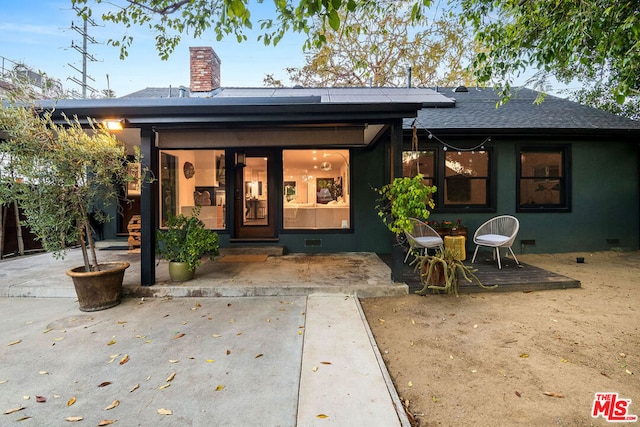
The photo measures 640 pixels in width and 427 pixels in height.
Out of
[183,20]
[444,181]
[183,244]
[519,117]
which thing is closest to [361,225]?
[444,181]

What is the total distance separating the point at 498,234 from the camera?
552cm

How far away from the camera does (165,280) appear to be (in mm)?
4062

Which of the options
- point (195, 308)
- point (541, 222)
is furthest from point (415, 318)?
point (541, 222)

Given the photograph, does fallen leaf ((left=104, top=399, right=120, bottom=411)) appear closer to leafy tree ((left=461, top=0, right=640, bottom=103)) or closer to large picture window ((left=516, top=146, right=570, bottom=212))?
leafy tree ((left=461, top=0, right=640, bottom=103))

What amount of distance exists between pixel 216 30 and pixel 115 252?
4.99m

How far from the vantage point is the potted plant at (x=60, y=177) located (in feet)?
9.48

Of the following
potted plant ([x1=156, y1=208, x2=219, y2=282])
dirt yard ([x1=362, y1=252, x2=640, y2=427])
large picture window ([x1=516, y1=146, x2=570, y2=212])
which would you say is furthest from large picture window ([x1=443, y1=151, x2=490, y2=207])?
potted plant ([x1=156, y1=208, x2=219, y2=282])

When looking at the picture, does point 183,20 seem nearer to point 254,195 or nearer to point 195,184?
point 195,184

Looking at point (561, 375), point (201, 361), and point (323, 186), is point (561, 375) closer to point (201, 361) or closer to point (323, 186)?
point (201, 361)

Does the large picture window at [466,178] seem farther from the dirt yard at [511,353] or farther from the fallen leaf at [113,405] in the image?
the fallen leaf at [113,405]

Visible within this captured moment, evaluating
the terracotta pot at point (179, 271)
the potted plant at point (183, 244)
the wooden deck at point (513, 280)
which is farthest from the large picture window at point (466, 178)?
the terracotta pot at point (179, 271)

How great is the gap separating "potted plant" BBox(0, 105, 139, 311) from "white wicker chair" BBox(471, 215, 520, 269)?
5.33m

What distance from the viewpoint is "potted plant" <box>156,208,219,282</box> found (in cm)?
388

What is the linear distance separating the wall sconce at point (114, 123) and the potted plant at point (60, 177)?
15.0 inches
